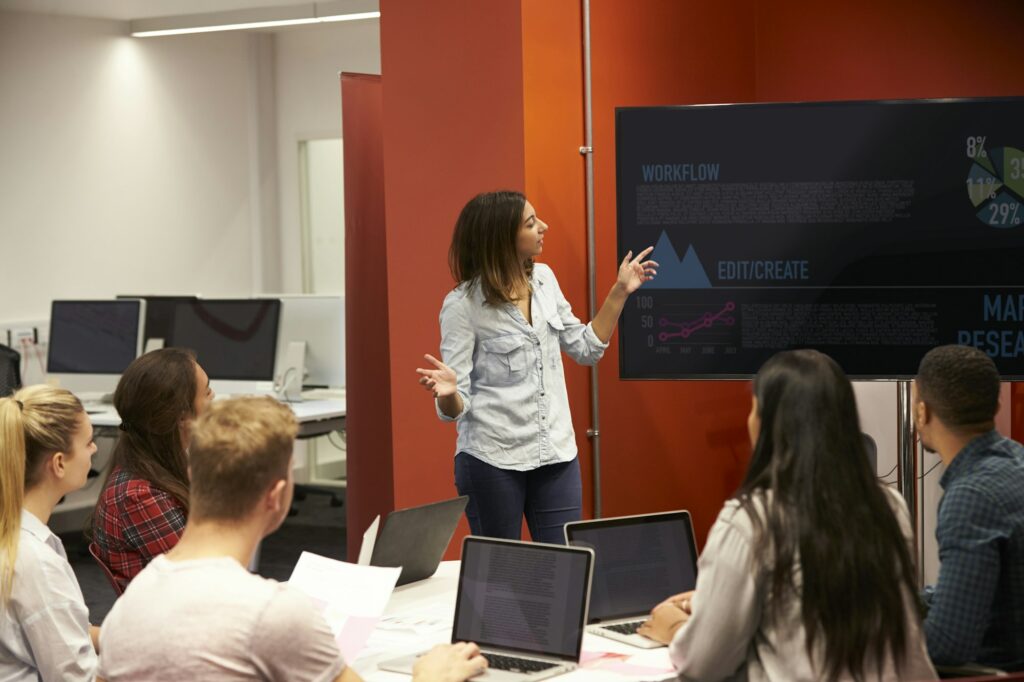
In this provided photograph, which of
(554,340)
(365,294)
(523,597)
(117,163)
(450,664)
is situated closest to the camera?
(450,664)

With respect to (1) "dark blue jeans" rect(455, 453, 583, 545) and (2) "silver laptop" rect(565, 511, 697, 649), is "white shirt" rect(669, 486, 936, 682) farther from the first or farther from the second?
(1) "dark blue jeans" rect(455, 453, 583, 545)

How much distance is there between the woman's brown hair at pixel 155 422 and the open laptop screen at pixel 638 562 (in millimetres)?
946

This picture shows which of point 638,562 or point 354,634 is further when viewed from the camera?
point 638,562

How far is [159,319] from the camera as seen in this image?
7.13 m

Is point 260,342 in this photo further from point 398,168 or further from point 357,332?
point 398,168

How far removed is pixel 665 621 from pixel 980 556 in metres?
0.61

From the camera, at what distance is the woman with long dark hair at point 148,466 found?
9.00 feet

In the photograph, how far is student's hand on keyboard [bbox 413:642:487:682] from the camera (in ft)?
7.47

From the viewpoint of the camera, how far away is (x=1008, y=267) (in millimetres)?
3770

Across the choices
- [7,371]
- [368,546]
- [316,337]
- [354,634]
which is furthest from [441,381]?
[316,337]

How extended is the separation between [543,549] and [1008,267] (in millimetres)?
2070

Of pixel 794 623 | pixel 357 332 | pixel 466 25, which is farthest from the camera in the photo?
pixel 357 332

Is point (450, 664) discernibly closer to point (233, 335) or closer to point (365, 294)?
point (365, 294)

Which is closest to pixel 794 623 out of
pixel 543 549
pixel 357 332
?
pixel 543 549
